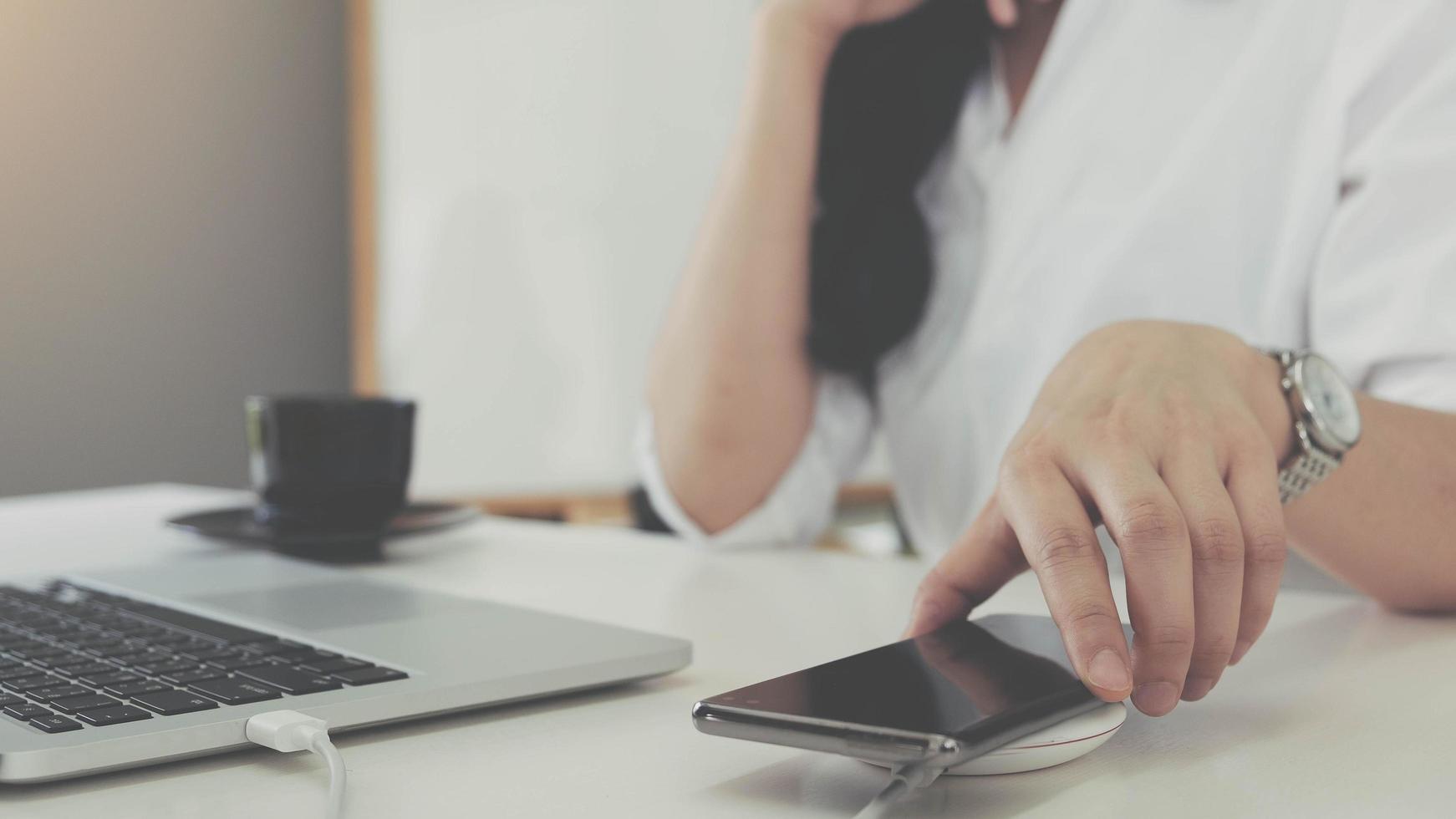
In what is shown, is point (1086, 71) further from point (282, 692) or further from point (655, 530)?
point (282, 692)

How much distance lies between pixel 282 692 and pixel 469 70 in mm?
2013

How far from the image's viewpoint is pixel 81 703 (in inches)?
13.5

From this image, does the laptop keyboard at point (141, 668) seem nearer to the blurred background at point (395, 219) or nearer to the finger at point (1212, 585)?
the finger at point (1212, 585)

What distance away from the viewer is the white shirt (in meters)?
0.73

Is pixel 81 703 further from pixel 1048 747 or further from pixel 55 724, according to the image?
pixel 1048 747

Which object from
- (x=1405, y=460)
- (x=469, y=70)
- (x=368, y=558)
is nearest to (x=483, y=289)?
(x=469, y=70)

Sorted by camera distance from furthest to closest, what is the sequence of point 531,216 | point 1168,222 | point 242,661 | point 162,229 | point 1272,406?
1. point 531,216
2. point 162,229
3. point 1168,222
4. point 1272,406
5. point 242,661

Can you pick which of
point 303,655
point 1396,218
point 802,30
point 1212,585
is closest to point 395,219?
point 802,30

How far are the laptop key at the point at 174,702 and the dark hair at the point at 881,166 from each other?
2.27ft

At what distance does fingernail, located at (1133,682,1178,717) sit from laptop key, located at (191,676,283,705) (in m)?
0.26

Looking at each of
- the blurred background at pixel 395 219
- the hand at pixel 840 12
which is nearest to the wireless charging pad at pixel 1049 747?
the hand at pixel 840 12

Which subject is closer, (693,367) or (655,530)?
(693,367)

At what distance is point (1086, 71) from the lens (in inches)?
37.6

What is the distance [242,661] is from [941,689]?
225 millimetres
